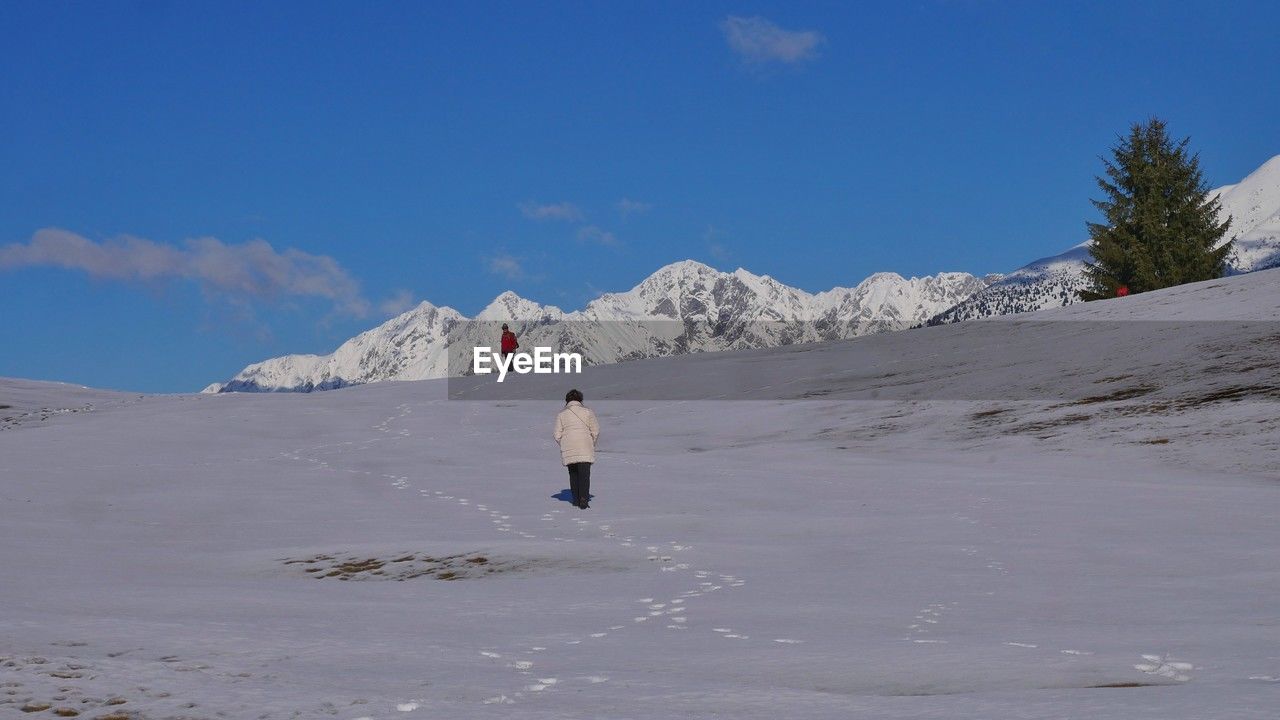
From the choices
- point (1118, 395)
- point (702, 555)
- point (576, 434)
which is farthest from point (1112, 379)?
point (702, 555)

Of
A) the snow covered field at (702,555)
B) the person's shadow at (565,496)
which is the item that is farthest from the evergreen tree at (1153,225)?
the person's shadow at (565,496)

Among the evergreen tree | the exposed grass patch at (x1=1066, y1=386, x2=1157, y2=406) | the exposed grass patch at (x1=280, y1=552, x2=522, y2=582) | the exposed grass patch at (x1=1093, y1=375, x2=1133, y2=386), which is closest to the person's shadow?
the exposed grass patch at (x1=280, y1=552, x2=522, y2=582)

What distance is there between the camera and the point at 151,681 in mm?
5781

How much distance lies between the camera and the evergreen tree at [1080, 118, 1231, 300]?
6059 centimetres

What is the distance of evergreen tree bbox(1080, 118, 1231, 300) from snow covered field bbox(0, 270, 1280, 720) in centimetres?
3044

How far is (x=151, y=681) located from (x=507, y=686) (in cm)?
177

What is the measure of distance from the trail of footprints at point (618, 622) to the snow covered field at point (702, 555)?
0.16 ft

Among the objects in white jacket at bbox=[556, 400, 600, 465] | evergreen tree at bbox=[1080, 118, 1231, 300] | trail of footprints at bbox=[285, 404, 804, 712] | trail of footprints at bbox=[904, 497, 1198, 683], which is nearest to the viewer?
trail of footprints at bbox=[285, 404, 804, 712]

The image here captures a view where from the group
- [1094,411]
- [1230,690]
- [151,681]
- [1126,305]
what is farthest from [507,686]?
[1126,305]

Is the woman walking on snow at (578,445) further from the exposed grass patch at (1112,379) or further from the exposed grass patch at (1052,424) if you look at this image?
the exposed grass patch at (1112,379)

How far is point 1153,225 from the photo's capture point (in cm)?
6081

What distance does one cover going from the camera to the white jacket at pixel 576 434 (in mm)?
16969

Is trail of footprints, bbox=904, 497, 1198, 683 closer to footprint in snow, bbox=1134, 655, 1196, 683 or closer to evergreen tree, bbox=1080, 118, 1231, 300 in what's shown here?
footprint in snow, bbox=1134, 655, 1196, 683

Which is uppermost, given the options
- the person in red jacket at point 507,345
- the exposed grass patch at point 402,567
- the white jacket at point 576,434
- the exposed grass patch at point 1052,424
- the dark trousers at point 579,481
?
the person in red jacket at point 507,345
